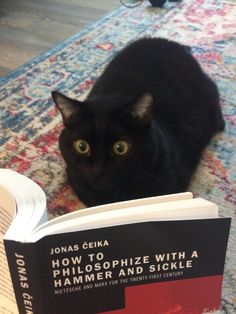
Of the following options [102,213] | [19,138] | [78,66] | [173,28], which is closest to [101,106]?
[102,213]

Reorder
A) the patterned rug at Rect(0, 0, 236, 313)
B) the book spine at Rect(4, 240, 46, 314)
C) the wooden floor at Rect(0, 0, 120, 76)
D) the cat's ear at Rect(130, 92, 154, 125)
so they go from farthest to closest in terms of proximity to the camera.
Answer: the wooden floor at Rect(0, 0, 120, 76)
the patterned rug at Rect(0, 0, 236, 313)
the cat's ear at Rect(130, 92, 154, 125)
the book spine at Rect(4, 240, 46, 314)

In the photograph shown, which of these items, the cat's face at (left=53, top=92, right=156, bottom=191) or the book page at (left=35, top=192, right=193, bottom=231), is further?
the cat's face at (left=53, top=92, right=156, bottom=191)

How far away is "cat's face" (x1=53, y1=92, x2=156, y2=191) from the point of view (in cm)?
87

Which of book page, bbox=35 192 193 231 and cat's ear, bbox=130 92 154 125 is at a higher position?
book page, bbox=35 192 193 231

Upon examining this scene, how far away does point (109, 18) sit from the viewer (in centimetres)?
223

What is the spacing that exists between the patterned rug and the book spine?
0.51 m

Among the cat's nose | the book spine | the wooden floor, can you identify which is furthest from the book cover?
the wooden floor

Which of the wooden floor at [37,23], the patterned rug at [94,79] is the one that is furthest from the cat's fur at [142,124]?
the wooden floor at [37,23]

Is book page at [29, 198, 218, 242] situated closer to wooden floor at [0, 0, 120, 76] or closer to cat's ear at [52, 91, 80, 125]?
cat's ear at [52, 91, 80, 125]

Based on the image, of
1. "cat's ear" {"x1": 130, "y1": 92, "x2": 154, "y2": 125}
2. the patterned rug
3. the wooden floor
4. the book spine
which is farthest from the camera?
the wooden floor

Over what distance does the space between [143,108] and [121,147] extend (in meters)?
0.09

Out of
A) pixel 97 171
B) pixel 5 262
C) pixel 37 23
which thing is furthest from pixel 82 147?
pixel 37 23

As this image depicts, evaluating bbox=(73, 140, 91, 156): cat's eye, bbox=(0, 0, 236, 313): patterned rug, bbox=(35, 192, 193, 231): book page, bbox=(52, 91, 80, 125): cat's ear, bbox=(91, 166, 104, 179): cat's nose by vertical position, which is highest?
bbox=(35, 192, 193, 231): book page

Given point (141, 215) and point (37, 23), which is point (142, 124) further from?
point (37, 23)
